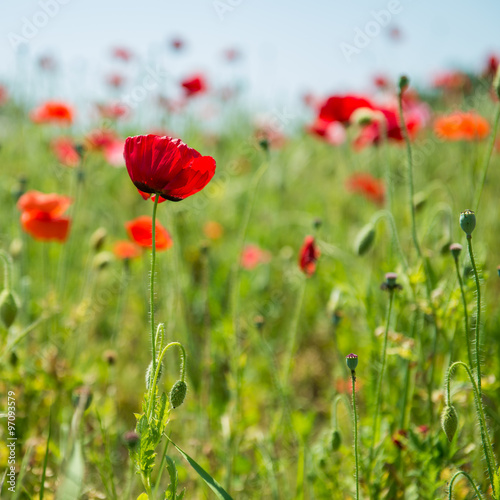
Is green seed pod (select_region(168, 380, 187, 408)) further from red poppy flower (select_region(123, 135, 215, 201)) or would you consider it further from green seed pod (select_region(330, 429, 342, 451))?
green seed pod (select_region(330, 429, 342, 451))

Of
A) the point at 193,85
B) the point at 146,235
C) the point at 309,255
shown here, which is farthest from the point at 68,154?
the point at 309,255

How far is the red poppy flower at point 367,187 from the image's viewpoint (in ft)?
9.26

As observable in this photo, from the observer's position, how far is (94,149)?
271cm

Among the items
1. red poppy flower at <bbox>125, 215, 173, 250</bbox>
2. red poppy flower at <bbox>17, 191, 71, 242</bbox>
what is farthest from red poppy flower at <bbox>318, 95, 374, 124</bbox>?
red poppy flower at <bbox>17, 191, 71, 242</bbox>

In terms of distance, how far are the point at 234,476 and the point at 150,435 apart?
78 cm

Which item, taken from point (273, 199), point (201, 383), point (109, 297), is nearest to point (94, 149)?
point (109, 297)

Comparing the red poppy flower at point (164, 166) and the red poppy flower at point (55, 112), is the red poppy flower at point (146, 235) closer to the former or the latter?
the red poppy flower at point (164, 166)

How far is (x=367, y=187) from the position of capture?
2.92 metres

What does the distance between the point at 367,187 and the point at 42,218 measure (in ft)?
5.98

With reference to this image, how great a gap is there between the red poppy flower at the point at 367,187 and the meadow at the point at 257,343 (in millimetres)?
22

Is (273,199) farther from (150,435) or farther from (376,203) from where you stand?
(150,435)

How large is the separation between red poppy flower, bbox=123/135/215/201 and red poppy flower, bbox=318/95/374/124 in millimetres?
1458

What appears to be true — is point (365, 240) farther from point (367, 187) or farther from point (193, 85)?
point (193, 85)

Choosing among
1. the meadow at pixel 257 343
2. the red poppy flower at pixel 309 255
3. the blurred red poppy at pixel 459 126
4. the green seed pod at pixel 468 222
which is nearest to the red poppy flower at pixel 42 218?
the meadow at pixel 257 343
